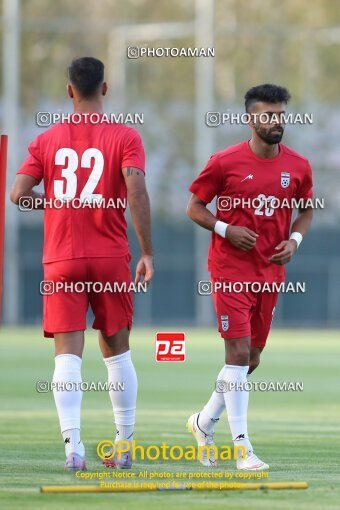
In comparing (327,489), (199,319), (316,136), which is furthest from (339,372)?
(316,136)

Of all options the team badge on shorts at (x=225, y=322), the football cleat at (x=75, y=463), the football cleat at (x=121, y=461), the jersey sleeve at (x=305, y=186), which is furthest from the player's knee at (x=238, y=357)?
the football cleat at (x=75, y=463)

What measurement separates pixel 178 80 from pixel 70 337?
5529 cm

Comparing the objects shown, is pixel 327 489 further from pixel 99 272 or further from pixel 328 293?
pixel 328 293

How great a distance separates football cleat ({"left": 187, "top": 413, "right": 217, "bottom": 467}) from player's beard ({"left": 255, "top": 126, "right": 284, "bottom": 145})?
195 cm

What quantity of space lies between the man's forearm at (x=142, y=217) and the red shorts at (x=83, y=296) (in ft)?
0.63

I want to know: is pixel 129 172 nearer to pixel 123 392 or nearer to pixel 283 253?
pixel 283 253

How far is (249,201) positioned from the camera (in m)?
9.85

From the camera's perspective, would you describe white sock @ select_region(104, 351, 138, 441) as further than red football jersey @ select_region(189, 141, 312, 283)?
No

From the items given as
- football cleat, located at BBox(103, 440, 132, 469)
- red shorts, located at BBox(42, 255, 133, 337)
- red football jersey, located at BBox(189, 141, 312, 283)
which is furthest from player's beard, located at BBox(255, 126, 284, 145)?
football cleat, located at BBox(103, 440, 132, 469)

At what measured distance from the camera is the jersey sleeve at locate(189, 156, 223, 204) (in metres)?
9.92

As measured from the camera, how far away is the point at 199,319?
153ft

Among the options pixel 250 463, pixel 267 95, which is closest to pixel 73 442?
pixel 250 463

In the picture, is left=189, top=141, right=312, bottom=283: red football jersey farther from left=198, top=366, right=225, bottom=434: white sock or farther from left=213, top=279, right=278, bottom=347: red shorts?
left=198, top=366, right=225, bottom=434: white sock

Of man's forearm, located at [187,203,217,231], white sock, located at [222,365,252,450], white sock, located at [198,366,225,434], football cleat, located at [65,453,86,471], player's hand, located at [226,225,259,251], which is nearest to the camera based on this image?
football cleat, located at [65,453,86,471]
